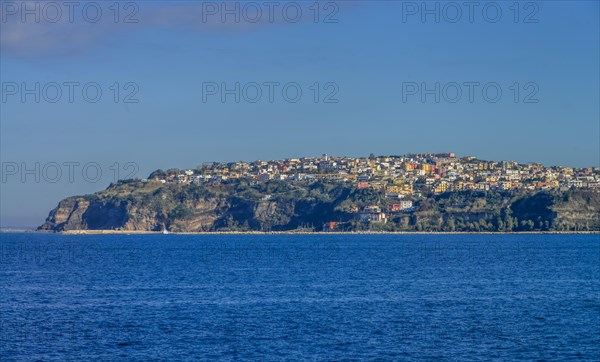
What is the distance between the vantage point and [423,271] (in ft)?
233

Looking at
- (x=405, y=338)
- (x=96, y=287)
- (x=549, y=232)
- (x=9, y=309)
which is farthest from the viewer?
(x=549, y=232)

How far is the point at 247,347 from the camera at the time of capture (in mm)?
33656

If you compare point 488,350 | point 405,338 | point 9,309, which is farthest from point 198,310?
point 488,350

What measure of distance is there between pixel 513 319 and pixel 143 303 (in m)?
18.6

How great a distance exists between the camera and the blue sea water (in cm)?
3312

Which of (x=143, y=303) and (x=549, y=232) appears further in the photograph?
(x=549, y=232)

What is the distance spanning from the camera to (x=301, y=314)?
42.4 m

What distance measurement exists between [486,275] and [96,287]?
1117 inches

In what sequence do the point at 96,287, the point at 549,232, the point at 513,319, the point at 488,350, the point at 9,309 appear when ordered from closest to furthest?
the point at 488,350, the point at 513,319, the point at 9,309, the point at 96,287, the point at 549,232

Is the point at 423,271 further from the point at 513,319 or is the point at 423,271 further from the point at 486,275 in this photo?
the point at 513,319

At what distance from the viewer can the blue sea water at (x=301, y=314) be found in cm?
3312

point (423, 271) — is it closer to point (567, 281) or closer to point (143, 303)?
point (567, 281)

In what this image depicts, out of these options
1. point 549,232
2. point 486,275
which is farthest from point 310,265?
point 549,232

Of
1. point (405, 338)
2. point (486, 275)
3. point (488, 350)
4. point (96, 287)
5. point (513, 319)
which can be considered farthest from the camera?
point (486, 275)
